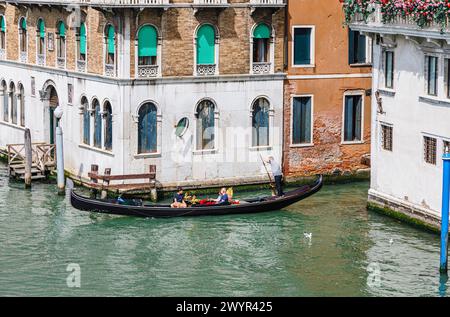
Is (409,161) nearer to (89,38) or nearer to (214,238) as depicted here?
(214,238)

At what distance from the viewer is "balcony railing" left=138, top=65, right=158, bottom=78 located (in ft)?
108

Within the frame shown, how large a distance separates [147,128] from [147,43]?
7.49 ft

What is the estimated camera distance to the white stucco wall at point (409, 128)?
91.7 ft

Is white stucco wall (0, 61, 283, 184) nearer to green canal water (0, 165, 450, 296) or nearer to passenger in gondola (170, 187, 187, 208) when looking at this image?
green canal water (0, 165, 450, 296)

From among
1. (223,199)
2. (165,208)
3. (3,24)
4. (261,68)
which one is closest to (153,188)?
(165,208)

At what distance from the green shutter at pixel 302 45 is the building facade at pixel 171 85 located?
19.4 inches

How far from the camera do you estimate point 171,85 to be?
33.5 meters

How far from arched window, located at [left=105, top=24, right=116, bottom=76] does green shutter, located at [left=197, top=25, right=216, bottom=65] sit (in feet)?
7.70

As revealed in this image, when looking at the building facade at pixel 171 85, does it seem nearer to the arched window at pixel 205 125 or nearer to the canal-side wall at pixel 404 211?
the arched window at pixel 205 125

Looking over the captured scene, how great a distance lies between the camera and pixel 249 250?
27.3 meters

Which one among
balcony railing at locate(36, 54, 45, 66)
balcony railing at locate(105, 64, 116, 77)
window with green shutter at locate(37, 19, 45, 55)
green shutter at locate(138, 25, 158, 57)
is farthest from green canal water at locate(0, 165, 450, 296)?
window with green shutter at locate(37, 19, 45, 55)
